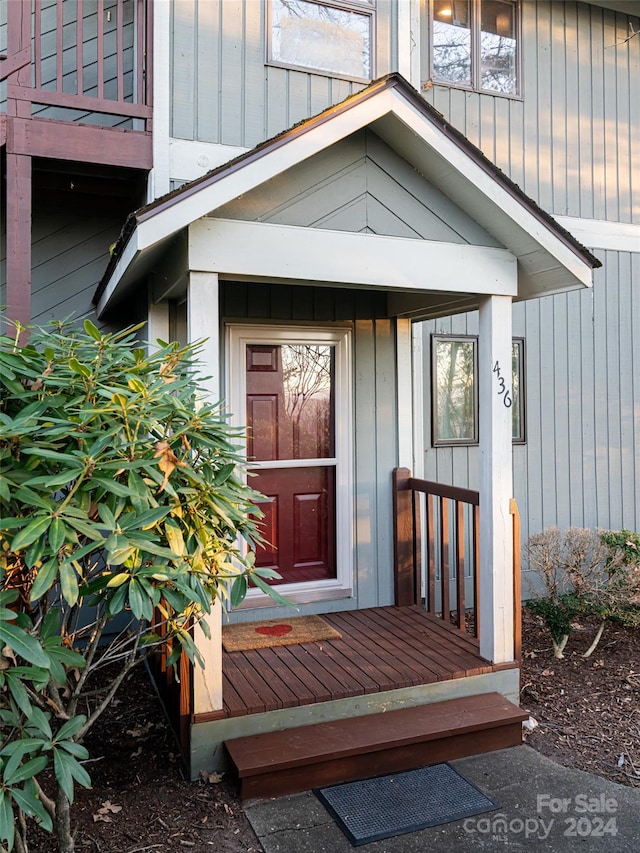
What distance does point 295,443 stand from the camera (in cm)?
470

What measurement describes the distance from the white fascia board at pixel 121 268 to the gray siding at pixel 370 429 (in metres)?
1.34

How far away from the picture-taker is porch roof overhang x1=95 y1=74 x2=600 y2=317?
3.04 metres

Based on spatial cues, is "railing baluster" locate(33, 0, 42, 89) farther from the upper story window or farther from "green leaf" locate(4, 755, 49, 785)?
"green leaf" locate(4, 755, 49, 785)

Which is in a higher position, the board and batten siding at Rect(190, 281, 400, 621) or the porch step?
the board and batten siding at Rect(190, 281, 400, 621)

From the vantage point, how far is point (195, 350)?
10.3 ft

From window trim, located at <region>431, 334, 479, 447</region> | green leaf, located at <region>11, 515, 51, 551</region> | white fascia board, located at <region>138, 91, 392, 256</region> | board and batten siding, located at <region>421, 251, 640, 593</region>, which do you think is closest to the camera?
green leaf, located at <region>11, 515, 51, 551</region>

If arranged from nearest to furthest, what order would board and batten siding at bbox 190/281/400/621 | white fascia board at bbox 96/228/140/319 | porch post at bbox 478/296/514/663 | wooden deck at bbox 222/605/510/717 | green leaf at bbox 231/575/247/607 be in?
green leaf at bbox 231/575/247/607 → white fascia board at bbox 96/228/140/319 → wooden deck at bbox 222/605/510/717 → porch post at bbox 478/296/514/663 → board and batten siding at bbox 190/281/400/621

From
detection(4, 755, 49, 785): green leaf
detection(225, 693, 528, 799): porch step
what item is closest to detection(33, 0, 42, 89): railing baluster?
detection(4, 755, 49, 785): green leaf

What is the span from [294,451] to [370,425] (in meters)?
0.60

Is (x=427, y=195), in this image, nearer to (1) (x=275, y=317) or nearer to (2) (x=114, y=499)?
(1) (x=275, y=317)

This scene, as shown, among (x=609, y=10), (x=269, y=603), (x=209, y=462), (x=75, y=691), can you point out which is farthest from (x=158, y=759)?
(x=609, y=10)

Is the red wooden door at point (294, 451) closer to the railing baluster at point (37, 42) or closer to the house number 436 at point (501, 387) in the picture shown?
the house number 436 at point (501, 387)

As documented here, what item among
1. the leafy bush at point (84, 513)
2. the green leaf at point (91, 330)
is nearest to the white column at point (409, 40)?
the leafy bush at point (84, 513)

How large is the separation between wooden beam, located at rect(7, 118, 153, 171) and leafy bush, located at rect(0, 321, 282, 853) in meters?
2.14
